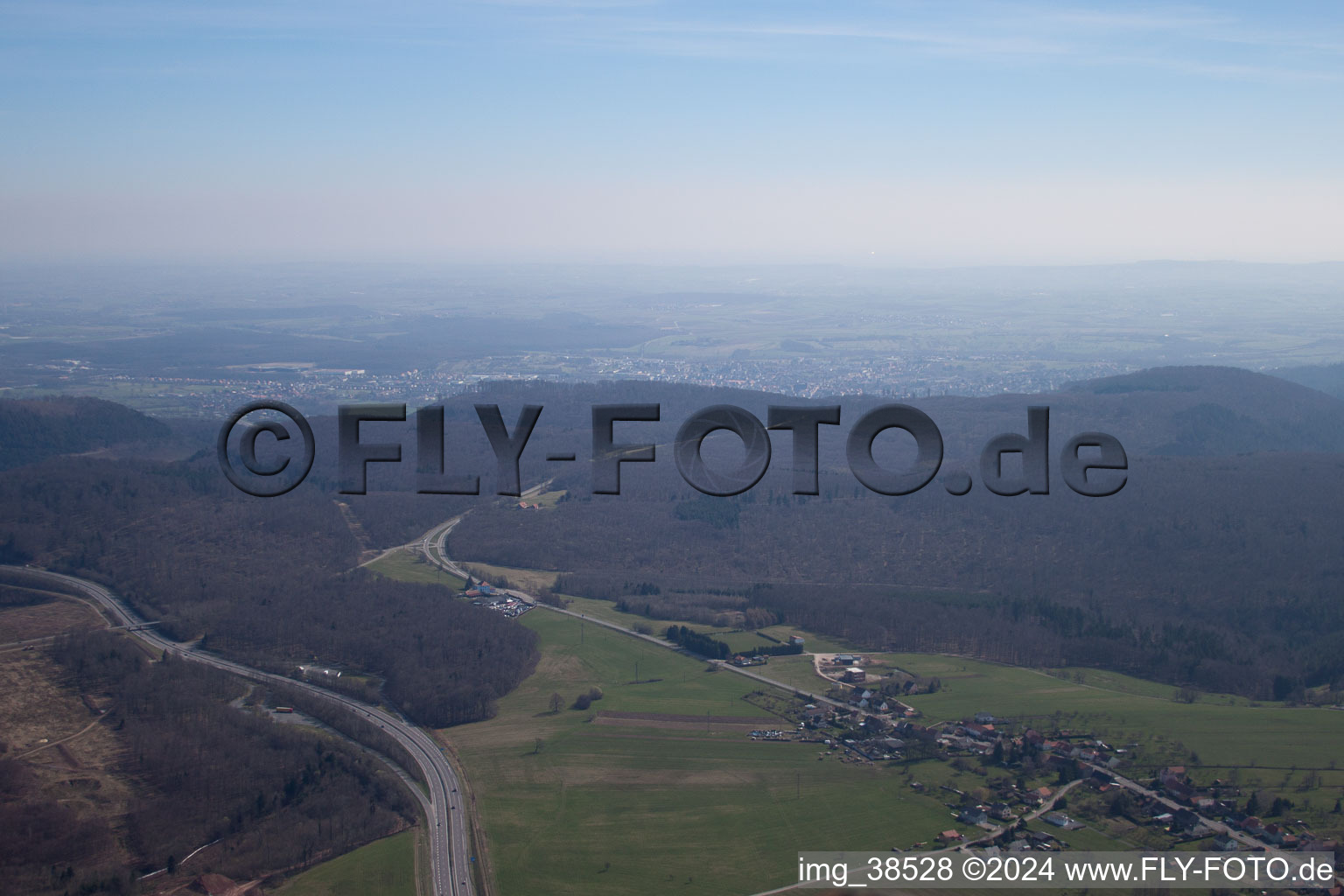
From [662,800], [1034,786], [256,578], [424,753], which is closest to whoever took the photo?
[1034,786]

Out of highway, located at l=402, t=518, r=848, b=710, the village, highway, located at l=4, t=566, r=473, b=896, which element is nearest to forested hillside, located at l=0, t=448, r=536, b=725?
highway, located at l=4, t=566, r=473, b=896

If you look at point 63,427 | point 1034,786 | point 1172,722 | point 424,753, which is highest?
point 63,427

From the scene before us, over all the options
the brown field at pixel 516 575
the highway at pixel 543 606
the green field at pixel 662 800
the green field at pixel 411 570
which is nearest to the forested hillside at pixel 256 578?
the green field at pixel 411 570

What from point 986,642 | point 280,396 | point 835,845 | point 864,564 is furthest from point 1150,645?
point 280,396

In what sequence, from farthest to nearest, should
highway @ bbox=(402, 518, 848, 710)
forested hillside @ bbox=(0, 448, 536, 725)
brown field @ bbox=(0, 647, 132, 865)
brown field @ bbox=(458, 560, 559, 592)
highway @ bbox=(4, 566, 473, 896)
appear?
brown field @ bbox=(458, 560, 559, 592) < forested hillside @ bbox=(0, 448, 536, 725) < highway @ bbox=(402, 518, 848, 710) < brown field @ bbox=(0, 647, 132, 865) < highway @ bbox=(4, 566, 473, 896)

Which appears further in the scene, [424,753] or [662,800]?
[424,753]

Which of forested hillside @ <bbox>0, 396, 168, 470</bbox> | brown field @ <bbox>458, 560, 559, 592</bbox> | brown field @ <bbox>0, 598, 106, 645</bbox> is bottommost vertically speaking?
brown field @ <bbox>458, 560, 559, 592</bbox>

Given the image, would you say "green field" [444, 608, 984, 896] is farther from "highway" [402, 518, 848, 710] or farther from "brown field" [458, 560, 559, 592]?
"brown field" [458, 560, 559, 592]

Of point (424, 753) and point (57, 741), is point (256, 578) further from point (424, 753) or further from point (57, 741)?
point (424, 753)

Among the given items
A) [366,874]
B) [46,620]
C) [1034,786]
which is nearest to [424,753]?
[366,874]
